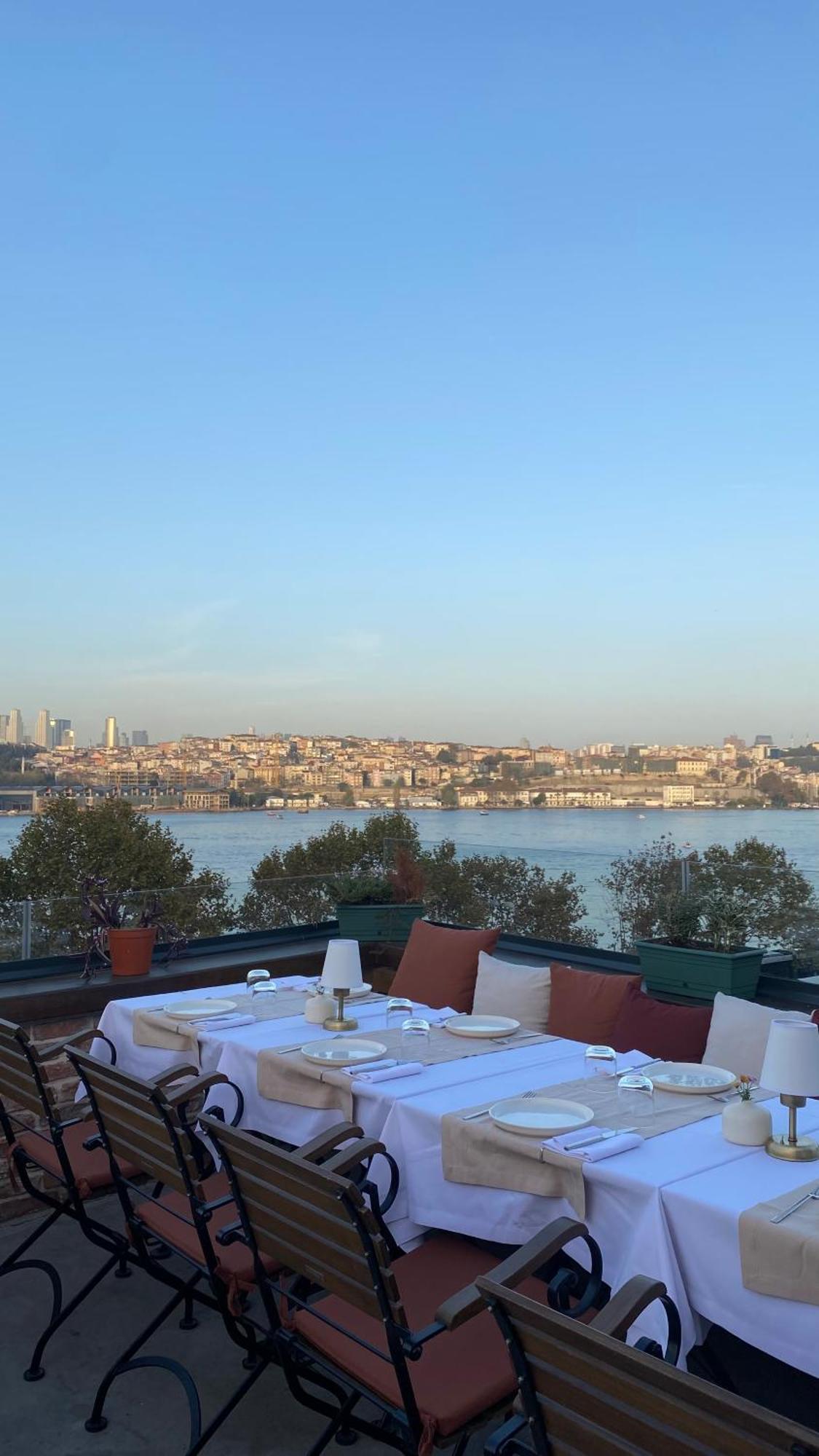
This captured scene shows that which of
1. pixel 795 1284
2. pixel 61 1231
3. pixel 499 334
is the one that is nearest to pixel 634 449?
pixel 499 334

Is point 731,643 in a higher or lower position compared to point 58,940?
higher

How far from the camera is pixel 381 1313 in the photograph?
2154mm

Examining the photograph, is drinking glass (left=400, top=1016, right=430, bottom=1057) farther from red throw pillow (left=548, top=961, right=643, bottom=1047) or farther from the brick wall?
the brick wall

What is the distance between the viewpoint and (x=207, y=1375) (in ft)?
10.5

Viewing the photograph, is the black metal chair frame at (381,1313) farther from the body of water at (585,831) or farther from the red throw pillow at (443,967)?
the body of water at (585,831)

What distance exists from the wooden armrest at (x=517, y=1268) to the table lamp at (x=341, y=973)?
5.87 feet

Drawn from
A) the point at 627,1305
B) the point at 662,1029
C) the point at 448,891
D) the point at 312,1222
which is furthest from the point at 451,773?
the point at 627,1305

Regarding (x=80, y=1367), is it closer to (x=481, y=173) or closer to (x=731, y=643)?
(x=481, y=173)

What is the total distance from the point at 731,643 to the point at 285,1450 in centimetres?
2047

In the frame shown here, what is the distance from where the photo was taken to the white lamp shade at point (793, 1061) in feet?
7.88

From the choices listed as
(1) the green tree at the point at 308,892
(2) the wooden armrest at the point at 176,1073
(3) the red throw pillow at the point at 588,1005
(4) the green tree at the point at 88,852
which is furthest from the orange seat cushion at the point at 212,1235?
(4) the green tree at the point at 88,852

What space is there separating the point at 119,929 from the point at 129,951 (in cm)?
12

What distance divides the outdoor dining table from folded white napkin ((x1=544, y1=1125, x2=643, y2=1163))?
2cm

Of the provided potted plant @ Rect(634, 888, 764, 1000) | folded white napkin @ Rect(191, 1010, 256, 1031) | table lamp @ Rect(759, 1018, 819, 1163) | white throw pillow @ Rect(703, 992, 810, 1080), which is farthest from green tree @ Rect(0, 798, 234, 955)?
table lamp @ Rect(759, 1018, 819, 1163)
